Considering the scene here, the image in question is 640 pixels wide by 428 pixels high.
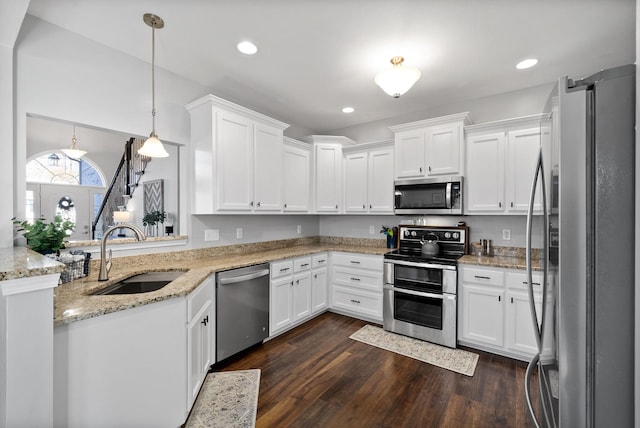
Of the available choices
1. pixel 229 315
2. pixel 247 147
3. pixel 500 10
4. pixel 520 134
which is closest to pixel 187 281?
pixel 229 315

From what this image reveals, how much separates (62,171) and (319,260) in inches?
234

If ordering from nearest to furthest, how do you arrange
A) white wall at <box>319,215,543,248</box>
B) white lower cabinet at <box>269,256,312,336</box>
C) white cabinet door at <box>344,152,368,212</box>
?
white lower cabinet at <box>269,256,312,336</box> < white wall at <box>319,215,543,248</box> < white cabinet door at <box>344,152,368,212</box>

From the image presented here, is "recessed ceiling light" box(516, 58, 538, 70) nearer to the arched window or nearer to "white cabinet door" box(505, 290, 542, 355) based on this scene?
"white cabinet door" box(505, 290, 542, 355)

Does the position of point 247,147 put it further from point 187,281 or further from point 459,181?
point 459,181

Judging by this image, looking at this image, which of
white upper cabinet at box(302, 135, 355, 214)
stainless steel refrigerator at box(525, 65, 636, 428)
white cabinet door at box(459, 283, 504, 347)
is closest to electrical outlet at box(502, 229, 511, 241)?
white cabinet door at box(459, 283, 504, 347)

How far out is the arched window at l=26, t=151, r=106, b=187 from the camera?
5414mm

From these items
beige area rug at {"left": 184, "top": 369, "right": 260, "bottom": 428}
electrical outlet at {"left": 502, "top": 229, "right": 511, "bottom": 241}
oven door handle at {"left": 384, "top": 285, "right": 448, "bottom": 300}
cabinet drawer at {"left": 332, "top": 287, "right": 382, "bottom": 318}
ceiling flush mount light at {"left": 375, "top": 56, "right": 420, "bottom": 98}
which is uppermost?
ceiling flush mount light at {"left": 375, "top": 56, "right": 420, "bottom": 98}

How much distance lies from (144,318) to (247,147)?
6.52 ft

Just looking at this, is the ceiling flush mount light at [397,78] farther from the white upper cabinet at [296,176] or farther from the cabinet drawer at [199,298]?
the cabinet drawer at [199,298]

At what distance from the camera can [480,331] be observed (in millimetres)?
2770

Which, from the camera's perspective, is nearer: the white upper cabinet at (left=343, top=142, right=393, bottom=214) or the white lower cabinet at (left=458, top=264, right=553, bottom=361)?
the white lower cabinet at (left=458, top=264, right=553, bottom=361)

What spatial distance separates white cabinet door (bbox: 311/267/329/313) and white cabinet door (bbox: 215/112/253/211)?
1252 mm

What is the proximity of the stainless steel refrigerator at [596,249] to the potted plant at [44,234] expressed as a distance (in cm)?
267

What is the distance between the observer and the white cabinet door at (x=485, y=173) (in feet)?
9.59
